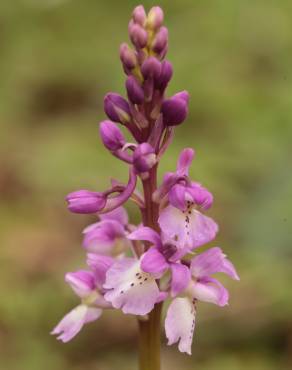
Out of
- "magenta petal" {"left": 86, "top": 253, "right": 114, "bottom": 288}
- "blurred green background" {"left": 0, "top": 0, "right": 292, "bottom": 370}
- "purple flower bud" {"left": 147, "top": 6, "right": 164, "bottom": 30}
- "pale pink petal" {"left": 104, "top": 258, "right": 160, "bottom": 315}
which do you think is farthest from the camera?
"blurred green background" {"left": 0, "top": 0, "right": 292, "bottom": 370}

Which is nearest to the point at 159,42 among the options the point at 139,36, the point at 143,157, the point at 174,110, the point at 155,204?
the point at 139,36

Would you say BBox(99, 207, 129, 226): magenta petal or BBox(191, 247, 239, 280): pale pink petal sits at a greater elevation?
BBox(99, 207, 129, 226): magenta petal

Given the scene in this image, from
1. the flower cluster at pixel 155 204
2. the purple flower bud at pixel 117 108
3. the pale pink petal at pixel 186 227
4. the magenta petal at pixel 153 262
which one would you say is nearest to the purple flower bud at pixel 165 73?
the flower cluster at pixel 155 204

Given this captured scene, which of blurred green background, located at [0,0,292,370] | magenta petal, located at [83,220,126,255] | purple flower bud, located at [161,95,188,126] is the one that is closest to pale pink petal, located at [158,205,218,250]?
purple flower bud, located at [161,95,188,126]

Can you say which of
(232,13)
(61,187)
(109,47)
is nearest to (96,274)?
(61,187)

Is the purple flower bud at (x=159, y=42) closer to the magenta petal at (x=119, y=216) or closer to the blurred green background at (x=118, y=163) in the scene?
the magenta petal at (x=119, y=216)

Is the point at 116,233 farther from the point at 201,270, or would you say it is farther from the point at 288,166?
the point at 288,166

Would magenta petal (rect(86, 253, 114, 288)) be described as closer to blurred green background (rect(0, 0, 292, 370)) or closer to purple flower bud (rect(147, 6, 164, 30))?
purple flower bud (rect(147, 6, 164, 30))

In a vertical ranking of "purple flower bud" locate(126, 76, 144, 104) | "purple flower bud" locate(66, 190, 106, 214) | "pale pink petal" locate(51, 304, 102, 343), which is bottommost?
"pale pink petal" locate(51, 304, 102, 343)
